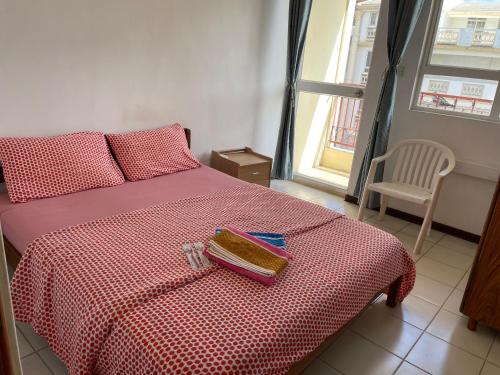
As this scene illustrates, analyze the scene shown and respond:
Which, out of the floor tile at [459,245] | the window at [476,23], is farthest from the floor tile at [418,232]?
the window at [476,23]

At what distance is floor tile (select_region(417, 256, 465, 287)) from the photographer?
2.65m

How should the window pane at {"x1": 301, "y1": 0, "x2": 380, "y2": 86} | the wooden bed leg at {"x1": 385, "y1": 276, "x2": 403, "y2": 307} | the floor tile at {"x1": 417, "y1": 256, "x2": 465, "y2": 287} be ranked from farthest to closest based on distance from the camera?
the window pane at {"x1": 301, "y1": 0, "x2": 380, "y2": 86}
the floor tile at {"x1": 417, "y1": 256, "x2": 465, "y2": 287}
the wooden bed leg at {"x1": 385, "y1": 276, "x2": 403, "y2": 307}

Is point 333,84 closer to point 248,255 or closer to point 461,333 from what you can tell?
point 461,333

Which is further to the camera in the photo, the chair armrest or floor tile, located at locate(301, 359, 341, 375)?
the chair armrest

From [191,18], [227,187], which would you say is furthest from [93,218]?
[191,18]

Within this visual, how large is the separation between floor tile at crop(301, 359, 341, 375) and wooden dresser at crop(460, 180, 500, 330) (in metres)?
0.90

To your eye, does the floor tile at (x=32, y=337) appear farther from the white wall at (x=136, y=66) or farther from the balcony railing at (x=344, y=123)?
the balcony railing at (x=344, y=123)

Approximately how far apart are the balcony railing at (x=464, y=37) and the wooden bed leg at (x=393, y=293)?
218cm

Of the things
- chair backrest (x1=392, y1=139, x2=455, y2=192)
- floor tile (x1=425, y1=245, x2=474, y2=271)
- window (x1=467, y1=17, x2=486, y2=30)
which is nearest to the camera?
floor tile (x1=425, y1=245, x2=474, y2=271)

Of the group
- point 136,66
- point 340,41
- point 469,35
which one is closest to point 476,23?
point 469,35

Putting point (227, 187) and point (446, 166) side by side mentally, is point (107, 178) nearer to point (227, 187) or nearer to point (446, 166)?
point (227, 187)

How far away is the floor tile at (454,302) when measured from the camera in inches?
91.1

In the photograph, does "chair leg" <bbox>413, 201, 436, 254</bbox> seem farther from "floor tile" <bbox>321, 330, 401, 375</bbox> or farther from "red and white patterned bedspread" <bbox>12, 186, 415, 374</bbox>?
"floor tile" <bbox>321, 330, 401, 375</bbox>

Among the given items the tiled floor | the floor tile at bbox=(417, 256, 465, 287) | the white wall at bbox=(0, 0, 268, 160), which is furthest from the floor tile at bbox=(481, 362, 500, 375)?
the white wall at bbox=(0, 0, 268, 160)
